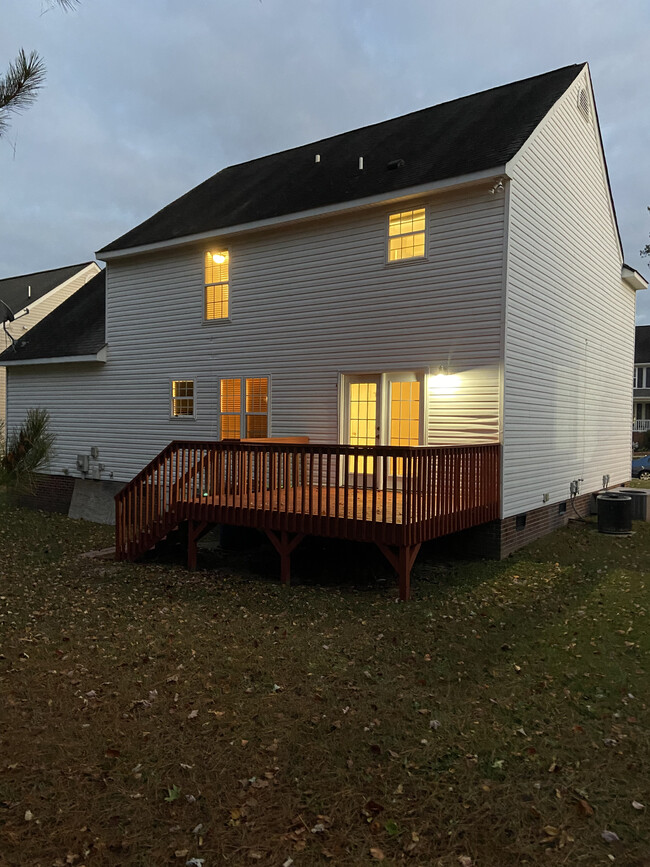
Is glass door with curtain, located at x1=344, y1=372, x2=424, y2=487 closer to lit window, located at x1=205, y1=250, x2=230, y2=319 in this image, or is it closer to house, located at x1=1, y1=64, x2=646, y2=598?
house, located at x1=1, y1=64, x2=646, y2=598

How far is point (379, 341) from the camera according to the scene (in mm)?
10375

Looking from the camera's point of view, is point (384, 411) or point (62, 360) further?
point (62, 360)

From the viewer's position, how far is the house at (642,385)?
123 ft

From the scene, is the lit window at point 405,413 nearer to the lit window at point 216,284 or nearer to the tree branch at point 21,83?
the lit window at point 216,284

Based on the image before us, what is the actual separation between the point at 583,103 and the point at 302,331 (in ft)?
25.4

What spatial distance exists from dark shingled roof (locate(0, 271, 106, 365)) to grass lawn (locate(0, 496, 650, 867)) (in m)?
8.75

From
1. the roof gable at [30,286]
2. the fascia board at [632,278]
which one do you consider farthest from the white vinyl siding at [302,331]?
the roof gable at [30,286]

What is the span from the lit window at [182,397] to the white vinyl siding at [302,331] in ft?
0.62

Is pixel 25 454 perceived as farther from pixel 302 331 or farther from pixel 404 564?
pixel 302 331

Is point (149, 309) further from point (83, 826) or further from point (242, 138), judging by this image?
point (242, 138)

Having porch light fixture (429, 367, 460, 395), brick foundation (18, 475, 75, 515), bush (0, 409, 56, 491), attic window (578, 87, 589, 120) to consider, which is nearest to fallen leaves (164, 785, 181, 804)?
bush (0, 409, 56, 491)

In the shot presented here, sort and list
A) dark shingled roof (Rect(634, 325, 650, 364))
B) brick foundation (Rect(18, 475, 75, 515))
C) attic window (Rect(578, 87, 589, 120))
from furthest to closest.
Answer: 1. dark shingled roof (Rect(634, 325, 650, 364))
2. brick foundation (Rect(18, 475, 75, 515))
3. attic window (Rect(578, 87, 589, 120))

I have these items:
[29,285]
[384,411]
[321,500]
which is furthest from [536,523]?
[29,285]

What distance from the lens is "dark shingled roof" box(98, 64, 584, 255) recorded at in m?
9.84
